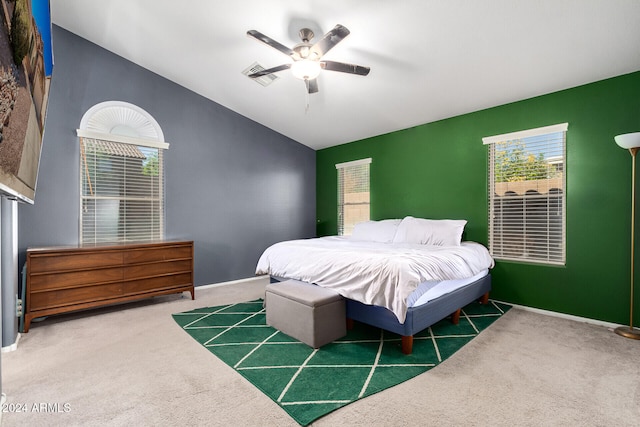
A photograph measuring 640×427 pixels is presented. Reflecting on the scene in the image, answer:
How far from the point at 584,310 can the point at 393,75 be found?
3328 mm

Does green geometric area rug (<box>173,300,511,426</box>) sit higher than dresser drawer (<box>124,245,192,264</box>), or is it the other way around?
dresser drawer (<box>124,245,192,264</box>)

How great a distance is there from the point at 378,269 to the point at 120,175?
3653 mm

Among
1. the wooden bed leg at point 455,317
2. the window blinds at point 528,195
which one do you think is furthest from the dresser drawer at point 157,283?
the window blinds at point 528,195

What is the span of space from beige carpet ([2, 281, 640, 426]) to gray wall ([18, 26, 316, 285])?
1.64m

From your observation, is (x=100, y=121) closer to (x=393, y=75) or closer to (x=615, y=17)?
(x=393, y=75)

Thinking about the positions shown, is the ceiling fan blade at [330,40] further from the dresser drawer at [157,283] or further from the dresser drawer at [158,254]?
the dresser drawer at [157,283]

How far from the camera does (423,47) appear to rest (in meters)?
2.93

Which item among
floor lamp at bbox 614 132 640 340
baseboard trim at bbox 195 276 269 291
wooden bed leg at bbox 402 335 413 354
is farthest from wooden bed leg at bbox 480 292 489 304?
baseboard trim at bbox 195 276 269 291

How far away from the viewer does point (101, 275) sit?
3.32m

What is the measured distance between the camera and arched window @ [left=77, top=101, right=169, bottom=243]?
12.3ft

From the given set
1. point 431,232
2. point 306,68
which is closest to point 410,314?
point 431,232

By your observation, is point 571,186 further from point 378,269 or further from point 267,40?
point 267,40

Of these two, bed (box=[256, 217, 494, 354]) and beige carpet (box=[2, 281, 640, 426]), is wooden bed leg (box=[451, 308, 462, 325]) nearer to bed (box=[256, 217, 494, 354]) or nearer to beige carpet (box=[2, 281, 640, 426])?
bed (box=[256, 217, 494, 354])

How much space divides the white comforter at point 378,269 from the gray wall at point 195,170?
5.71 feet
